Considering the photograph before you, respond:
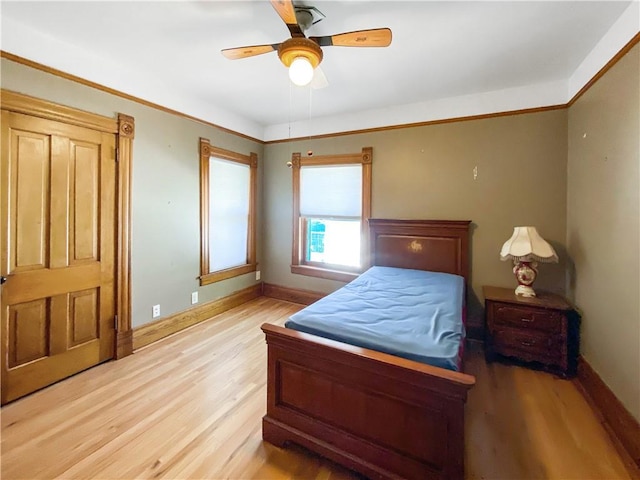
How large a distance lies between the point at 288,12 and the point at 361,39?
16.6 inches

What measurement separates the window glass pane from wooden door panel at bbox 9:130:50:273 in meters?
2.75

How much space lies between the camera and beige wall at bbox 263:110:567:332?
2.73 metres

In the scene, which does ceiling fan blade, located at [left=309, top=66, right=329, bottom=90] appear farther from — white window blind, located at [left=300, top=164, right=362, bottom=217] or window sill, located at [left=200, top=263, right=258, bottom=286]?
window sill, located at [left=200, top=263, right=258, bottom=286]

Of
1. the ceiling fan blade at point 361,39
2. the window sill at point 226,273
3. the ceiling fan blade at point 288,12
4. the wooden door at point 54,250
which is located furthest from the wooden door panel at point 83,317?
the ceiling fan blade at point 361,39

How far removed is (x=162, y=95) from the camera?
2816 millimetres

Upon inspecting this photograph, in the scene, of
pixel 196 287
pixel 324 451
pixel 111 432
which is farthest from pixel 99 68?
pixel 324 451

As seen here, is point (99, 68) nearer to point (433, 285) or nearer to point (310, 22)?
point (310, 22)

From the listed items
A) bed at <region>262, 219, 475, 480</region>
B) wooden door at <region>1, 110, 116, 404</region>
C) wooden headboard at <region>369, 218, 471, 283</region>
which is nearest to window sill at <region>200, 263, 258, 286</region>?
wooden door at <region>1, 110, 116, 404</region>

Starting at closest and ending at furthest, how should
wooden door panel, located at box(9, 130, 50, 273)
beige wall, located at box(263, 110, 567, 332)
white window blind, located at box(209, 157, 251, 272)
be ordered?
1. wooden door panel, located at box(9, 130, 50, 273)
2. beige wall, located at box(263, 110, 567, 332)
3. white window blind, located at box(209, 157, 251, 272)

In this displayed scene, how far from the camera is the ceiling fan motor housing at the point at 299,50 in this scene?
1.63 m

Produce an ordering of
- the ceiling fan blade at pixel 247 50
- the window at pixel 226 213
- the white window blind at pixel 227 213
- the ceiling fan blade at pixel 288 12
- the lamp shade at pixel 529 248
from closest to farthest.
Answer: the ceiling fan blade at pixel 288 12 < the ceiling fan blade at pixel 247 50 < the lamp shade at pixel 529 248 < the window at pixel 226 213 < the white window blind at pixel 227 213

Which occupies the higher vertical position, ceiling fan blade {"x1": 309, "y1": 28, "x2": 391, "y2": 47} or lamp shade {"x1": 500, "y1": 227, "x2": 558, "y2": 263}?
ceiling fan blade {"x1": 309, "y1": 28, "x2": 391, "y2": 47}

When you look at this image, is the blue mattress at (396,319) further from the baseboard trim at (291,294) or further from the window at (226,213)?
the window at (226,213)

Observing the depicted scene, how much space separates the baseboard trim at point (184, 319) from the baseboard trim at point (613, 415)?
11.5 ft
